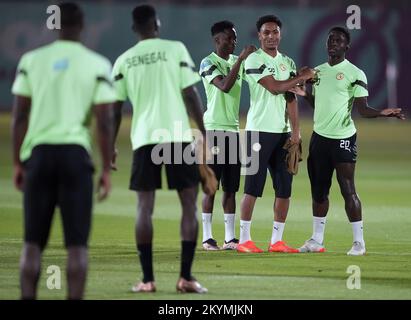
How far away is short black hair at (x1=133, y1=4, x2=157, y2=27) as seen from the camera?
10125 mm

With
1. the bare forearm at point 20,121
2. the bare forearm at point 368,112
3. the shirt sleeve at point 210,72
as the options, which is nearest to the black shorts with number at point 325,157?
the bare forearm at point 368,112

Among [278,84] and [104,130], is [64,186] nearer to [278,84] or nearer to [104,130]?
[104,130]

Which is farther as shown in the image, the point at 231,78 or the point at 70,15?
the point at 231,78

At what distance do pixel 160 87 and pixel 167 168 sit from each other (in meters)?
0.73

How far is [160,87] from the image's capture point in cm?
1004

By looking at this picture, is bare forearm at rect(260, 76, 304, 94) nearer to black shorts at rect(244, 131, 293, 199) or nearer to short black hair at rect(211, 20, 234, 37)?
black shorts at rect(244, 131, 293, 199)

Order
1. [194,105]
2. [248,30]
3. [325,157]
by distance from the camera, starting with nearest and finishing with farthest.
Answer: [194,105]
[325,157]
[248,30]

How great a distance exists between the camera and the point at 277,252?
1302cm

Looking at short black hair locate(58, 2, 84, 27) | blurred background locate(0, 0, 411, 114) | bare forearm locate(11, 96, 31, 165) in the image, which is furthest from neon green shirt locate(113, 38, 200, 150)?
blurred background locate(0, 0, 411, 114)

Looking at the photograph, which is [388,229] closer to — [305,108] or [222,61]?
[222,61]

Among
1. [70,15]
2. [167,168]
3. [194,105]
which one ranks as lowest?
[167,168]

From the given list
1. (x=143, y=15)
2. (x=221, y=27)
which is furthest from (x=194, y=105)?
(x=221, y=27)

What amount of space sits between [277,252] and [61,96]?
17.2ft

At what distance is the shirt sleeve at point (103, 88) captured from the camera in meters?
8.39
